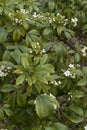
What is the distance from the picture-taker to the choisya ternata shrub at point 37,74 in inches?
79.4

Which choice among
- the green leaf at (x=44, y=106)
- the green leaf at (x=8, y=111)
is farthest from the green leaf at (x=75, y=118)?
the green leaf at (x=8, y=111)

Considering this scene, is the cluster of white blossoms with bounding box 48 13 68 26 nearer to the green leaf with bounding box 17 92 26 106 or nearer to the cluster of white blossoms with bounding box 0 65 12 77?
the cluster of white blossoms with bounding box 0 65 12 77

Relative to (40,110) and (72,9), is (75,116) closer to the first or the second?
(40,110)

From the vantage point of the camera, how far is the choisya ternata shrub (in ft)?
6.62

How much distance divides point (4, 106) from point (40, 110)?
1.14 feet

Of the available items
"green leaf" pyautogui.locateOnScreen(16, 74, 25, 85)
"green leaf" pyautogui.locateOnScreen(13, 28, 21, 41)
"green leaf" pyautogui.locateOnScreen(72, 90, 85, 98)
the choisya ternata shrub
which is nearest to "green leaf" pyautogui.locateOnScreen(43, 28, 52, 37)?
the choisya ternata shrub

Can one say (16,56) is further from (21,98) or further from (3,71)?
(21,98)

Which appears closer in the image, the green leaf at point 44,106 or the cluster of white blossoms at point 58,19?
the green leaf at point 44,106

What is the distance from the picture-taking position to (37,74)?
196 centimetres

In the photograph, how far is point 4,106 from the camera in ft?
7.32

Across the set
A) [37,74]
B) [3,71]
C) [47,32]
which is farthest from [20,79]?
[47,32]

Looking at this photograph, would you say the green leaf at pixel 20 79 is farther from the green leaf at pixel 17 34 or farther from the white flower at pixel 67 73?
the white flower at pixel 67 73

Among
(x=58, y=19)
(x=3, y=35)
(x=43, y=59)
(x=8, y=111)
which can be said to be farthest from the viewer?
(x=58, y=19)

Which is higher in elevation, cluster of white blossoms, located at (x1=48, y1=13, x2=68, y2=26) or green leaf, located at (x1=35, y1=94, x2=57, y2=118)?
cluster of white blossoms, located at (x1=48, y1=13, x2=68, y2=26)
